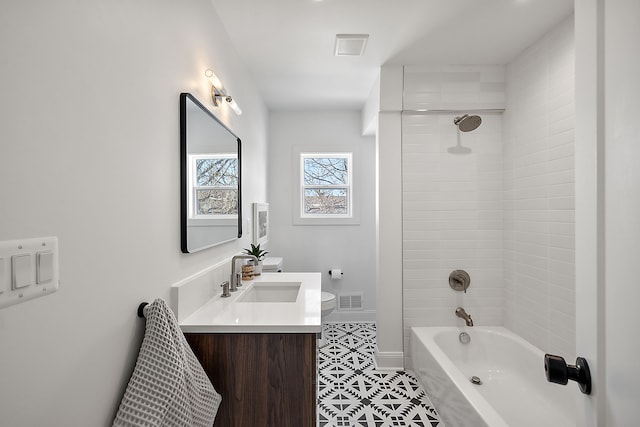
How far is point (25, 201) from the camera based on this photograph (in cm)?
66

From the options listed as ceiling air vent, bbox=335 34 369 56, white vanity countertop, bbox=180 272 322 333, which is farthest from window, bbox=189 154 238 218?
ceiling air vent, bbox=335 34 369 56

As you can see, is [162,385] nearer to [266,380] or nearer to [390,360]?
[266,380]

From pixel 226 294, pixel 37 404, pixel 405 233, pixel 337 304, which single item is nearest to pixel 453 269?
pixel 405 233

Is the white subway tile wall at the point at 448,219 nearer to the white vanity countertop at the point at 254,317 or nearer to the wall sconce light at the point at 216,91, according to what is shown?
the white vanity countertop at the point at 254,317

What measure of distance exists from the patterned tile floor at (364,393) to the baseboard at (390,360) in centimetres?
6

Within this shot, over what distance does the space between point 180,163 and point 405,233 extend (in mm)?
1883

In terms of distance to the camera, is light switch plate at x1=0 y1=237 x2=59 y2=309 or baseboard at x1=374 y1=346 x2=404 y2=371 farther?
baseboard at x1=374 y1=346 x2=404 y2=371

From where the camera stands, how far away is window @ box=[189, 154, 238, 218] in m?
1.58

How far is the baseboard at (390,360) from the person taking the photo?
2723 mm

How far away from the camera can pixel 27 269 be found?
64 cm

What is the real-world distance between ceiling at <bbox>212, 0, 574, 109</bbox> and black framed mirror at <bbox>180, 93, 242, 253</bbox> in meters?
0.70

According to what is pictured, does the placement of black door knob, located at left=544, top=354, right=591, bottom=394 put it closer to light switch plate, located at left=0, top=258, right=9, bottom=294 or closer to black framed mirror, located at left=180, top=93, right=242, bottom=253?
light switch plate, located at left=0, top=258, right=9, bottom=294

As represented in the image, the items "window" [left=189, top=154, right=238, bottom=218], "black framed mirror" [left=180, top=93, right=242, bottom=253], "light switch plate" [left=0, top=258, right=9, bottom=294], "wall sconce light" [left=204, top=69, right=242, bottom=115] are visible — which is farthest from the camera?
"wall sconce light" [left=204, top=69, right=242, bottom=115]

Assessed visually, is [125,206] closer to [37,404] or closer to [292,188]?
[37,404]
